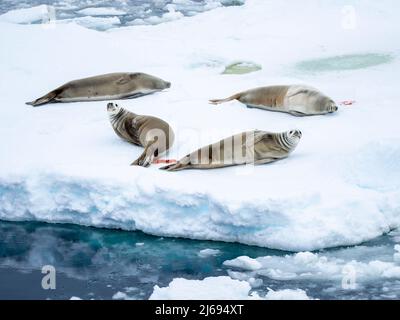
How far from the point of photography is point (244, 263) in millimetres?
5180

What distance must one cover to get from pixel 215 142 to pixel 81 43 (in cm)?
311

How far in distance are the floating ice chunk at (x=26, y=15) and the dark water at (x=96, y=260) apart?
571 cm

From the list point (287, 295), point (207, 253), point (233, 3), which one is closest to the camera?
point (287, 295)

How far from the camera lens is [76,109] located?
7.49m

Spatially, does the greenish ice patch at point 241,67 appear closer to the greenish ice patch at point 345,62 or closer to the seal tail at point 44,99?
the greenish ice patch at point 345,62

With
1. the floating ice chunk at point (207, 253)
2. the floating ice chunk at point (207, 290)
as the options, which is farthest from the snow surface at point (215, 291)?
the floating ice chunk at point (207, 253)

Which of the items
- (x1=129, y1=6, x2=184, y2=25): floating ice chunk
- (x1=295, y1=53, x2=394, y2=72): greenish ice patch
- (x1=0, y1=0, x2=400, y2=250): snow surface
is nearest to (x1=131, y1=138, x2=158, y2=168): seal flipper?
(x1=0, y1=0, x2=400, y2=250): snow surface

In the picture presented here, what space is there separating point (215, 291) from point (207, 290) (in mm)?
47

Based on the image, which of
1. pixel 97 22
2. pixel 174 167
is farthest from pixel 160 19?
pixel 174 167

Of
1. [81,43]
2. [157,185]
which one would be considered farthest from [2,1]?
[157,185]

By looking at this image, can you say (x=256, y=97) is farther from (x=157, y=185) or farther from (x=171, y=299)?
(x=171, y=299)

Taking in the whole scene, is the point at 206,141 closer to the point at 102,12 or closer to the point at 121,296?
the point at 121,296

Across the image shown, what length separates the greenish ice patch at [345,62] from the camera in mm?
8281

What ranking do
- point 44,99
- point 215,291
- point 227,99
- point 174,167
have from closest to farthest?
point 215,291
point 174,167
point 227,99
point 44,99
